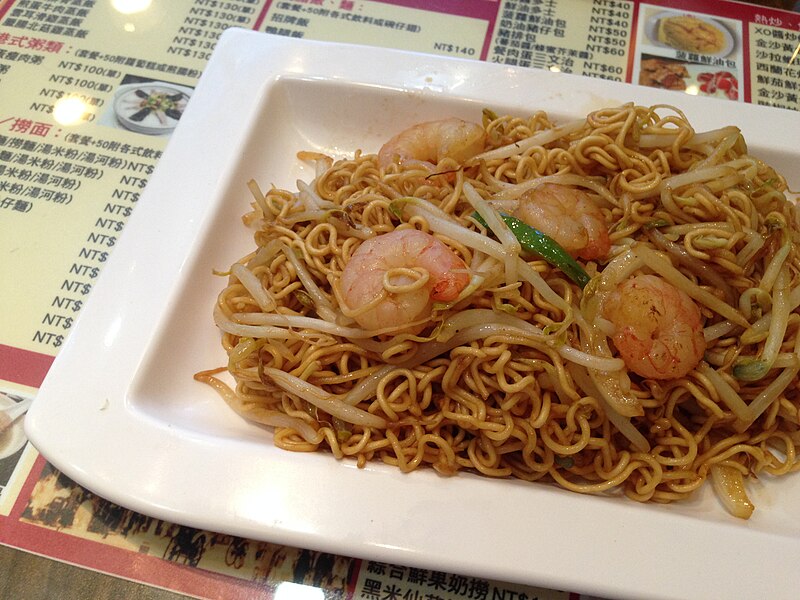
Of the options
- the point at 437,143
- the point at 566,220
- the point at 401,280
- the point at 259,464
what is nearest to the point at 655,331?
the point at 566,220

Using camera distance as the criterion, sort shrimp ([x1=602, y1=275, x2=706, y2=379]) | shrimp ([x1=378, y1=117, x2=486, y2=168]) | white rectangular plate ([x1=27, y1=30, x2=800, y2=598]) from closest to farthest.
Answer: white rectangular plate ([x1=27, y1=30, x2=800, y2=598])
shrimp ([x1=602, y1=275, x2=706, y2=379])
shrimp ([x1=378, y1=117, x2=486, y2=168])

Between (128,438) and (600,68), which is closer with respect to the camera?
(128,438)

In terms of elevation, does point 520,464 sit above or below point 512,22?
below

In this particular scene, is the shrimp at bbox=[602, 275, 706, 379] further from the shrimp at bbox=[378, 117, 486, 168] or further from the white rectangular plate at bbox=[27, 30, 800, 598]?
the shrimp at bbox=[378, 117, 486, 168]

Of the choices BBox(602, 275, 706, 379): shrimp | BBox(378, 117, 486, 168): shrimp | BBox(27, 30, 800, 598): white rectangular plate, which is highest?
BBox(378, 117, 486, 168): shrimp

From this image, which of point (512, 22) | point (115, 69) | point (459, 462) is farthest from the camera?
point (512, 22)

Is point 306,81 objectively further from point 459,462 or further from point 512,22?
point 459,462

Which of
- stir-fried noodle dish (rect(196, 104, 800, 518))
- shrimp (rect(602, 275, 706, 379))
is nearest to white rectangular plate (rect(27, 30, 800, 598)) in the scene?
stir-fried noodle dish (rect(196, 104, 800, 518))

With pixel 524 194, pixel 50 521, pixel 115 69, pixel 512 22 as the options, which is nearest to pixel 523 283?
pixel 524 194
